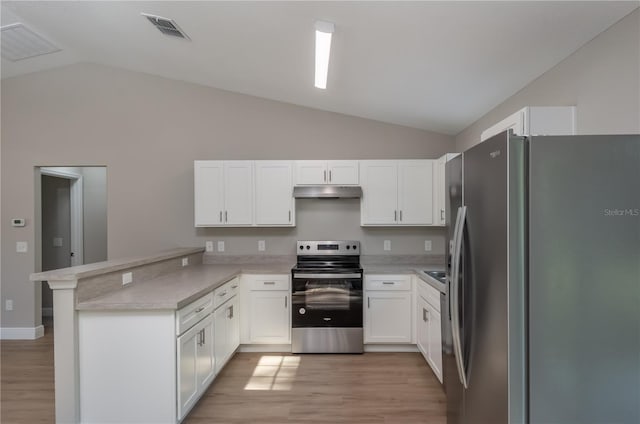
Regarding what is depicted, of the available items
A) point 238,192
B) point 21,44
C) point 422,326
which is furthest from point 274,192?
point 21,44

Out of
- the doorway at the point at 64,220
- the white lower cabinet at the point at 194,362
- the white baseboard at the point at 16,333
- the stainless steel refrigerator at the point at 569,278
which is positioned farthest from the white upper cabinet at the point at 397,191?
the white baseboard at the point at 16,333

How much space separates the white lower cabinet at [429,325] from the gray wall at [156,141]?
974 mm

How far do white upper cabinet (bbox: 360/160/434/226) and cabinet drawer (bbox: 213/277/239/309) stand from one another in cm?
171

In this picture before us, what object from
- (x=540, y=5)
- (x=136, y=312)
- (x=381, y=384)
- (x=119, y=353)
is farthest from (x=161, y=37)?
(x=381, y=384)

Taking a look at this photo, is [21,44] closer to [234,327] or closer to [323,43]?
[323,43]

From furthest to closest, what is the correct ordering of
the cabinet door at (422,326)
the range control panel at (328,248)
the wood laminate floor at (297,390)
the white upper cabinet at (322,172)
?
the range control panel at (328,248) → the white upper cabinet at (322,172) → the cabinet door at (422,326) → the wood laminate floor at (297,390)

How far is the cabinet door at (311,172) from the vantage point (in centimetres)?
387

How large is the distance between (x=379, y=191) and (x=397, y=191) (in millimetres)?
215

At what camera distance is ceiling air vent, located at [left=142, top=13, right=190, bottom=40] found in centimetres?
271

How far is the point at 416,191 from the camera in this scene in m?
3.86

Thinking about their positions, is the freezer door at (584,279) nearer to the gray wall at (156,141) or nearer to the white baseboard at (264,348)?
the white baseboard at (264,348)

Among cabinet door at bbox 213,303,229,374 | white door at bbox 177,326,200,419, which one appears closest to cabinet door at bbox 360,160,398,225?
cabinet door at bbox 213,303,229,374

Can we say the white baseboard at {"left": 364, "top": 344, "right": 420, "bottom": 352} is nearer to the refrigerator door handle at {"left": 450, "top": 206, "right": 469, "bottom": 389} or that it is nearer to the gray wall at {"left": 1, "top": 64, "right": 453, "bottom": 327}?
the gray wall at {"left": 1, "top": 64, "right": 453, "bottom": 327}

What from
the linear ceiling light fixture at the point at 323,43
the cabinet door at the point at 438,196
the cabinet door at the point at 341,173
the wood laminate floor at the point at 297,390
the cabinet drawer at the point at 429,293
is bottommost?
the wood laminate floor at the point at 297,390
